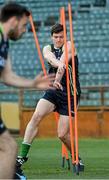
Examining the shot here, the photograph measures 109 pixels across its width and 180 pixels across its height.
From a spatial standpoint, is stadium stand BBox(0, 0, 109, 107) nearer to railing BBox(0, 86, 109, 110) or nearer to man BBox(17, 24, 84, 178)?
railing BBox(0, 86, 109, 110)

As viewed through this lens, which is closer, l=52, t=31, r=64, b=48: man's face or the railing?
l=52, t=31, r=64, b=48: man's face

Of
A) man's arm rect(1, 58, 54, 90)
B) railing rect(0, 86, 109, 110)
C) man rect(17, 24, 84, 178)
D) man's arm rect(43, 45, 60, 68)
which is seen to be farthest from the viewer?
railing rect(0, 86, 109, 110)

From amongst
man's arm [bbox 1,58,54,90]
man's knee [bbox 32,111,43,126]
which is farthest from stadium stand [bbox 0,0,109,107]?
man's arm [bbox 1,58,54,90]

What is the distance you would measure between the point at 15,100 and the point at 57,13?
5.22 m

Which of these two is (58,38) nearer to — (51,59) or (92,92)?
(51,59)

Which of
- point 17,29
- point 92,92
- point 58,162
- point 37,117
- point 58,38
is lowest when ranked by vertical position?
point 92,92

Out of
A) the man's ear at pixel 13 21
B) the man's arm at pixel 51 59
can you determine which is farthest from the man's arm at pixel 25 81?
the man's arm at pixel 51 59

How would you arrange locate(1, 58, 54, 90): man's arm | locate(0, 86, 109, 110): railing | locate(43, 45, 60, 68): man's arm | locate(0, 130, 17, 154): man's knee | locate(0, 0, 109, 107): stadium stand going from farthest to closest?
locate(0, 0, 109, 107): stadium stand, locate(0, 86, 109, 110): railing, locate(43, 45, 60, 68): man's arm, locate(0, 130, 17, 154): man's knee, locate(1, 58, 54, 90): man's arm

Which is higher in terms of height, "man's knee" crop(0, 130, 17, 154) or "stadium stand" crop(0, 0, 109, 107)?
"man's knee" crop(0, 130, 17, 154)

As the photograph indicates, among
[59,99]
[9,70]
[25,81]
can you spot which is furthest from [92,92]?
[25,81]

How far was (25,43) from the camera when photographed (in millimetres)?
26375

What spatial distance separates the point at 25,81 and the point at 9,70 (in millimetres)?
218

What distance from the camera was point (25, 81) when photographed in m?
6.56

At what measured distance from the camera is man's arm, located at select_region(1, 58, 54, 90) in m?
6.35
